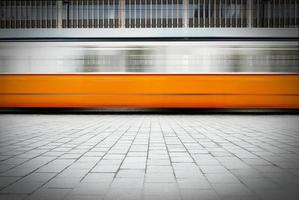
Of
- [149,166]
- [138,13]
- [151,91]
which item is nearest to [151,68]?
[151,91]

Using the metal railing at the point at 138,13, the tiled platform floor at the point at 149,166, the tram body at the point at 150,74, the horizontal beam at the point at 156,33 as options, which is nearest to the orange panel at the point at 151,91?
the tram body at the point at 150,74

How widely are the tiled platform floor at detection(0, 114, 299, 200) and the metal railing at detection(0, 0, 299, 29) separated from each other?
1623cm

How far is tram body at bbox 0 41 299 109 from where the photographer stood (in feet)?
37.6

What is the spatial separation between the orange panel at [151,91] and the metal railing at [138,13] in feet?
35.8

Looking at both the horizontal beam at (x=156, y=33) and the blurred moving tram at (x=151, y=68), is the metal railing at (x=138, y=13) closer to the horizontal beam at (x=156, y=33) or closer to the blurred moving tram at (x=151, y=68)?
the horizontal beam at (x=156, y=33)

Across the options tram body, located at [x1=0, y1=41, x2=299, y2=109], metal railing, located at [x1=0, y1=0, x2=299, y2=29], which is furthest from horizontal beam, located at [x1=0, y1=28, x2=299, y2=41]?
metal railing, located at [x1=0, y1=0, x2=299, y2=29]

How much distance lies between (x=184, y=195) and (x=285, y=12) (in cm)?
2159

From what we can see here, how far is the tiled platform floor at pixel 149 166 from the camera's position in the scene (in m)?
2.94

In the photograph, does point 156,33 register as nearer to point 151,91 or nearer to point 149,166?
point 151,91

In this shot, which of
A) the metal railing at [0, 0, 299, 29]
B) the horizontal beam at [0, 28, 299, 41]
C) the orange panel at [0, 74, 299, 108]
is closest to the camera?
the orange panel at [0, 74, 299, 108]

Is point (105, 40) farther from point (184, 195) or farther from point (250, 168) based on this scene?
point (184, 195)

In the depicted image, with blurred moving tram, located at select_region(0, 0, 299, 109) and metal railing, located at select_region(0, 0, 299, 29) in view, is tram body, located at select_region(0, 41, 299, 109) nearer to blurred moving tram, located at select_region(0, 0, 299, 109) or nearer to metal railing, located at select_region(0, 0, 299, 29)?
blurred moving tram, located at select_region(0, 0, 299, 109)

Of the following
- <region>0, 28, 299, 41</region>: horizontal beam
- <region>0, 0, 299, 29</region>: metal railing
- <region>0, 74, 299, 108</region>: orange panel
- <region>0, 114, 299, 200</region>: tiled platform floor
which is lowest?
<region>0, 114, 299, 200</region>: tiled platform floor

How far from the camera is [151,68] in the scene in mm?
11648
